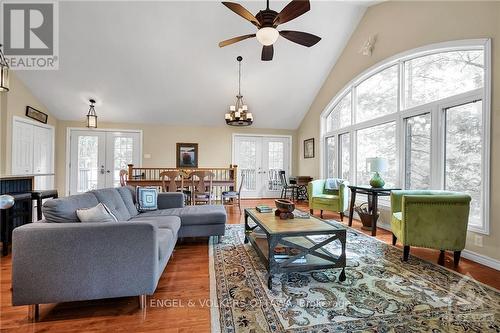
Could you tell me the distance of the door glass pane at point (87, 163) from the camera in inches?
271

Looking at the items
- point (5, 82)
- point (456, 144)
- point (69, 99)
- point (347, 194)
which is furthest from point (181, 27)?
point (456, 144)

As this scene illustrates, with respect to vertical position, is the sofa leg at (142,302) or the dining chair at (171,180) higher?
the dining chair at (171,180)

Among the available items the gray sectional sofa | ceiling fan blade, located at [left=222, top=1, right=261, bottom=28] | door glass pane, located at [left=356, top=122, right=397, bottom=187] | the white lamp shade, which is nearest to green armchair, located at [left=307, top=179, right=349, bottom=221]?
door glass pane, located at [left=356, top=122, right=397, bottom=187]

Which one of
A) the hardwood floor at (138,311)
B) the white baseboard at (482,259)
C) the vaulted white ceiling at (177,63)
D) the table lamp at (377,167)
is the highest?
the vaulted white ceiling at (177,63)

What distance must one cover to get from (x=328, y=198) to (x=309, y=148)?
9.04 feet

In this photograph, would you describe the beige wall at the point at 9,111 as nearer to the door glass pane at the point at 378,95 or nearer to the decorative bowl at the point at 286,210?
the decorative bowl at the point at 286,210

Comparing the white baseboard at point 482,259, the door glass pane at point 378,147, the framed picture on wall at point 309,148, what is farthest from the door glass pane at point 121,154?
the white baseboard at point 482,259

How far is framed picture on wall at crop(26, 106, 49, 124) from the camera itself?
552 cm

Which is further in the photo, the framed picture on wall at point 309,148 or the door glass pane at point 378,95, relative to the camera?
the framed picture on wall at point 309,148

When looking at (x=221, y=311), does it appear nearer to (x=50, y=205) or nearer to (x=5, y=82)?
(x=50, y=205)

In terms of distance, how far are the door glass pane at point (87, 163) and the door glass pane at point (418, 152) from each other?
25.5 feet

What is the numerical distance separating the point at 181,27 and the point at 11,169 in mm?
4664

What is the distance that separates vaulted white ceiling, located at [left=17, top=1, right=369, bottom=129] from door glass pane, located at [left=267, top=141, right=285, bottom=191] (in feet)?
3.31

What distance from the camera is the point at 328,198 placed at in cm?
455
